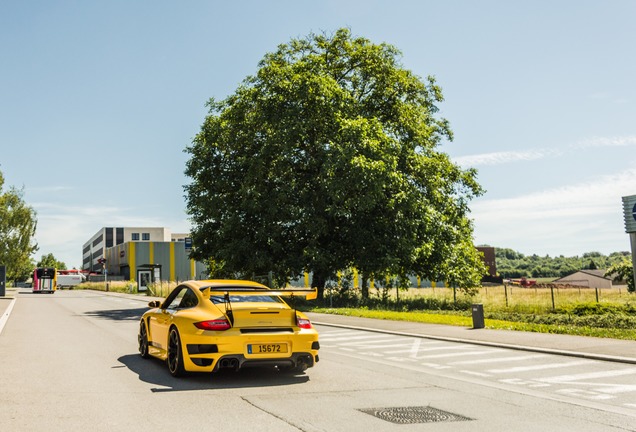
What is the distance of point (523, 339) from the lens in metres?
13.6

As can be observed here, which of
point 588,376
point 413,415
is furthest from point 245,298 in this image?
point 588,376

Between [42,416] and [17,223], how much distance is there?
5926cm

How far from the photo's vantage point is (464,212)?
3644 cm

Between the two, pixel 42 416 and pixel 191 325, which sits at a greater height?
pixel 191 325

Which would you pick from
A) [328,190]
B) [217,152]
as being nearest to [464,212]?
[328,190]

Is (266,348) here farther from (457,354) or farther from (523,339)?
(523,339)

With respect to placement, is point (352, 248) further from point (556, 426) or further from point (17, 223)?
point (17, 223)

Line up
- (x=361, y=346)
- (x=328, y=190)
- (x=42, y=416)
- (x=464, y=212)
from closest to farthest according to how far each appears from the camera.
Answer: (x=42, y=416) → (x=361, y=346) → (x=328, y=190) → (x=464, y=212)

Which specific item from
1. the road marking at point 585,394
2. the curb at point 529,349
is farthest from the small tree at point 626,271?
the road marking at point 585,394

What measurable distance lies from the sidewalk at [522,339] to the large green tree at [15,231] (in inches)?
1932

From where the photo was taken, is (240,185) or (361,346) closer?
(361,346)

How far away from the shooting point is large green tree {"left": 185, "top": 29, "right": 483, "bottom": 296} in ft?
94.5

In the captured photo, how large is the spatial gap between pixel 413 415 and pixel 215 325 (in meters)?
3.03

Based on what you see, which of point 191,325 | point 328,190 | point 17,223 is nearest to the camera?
point 191,325
